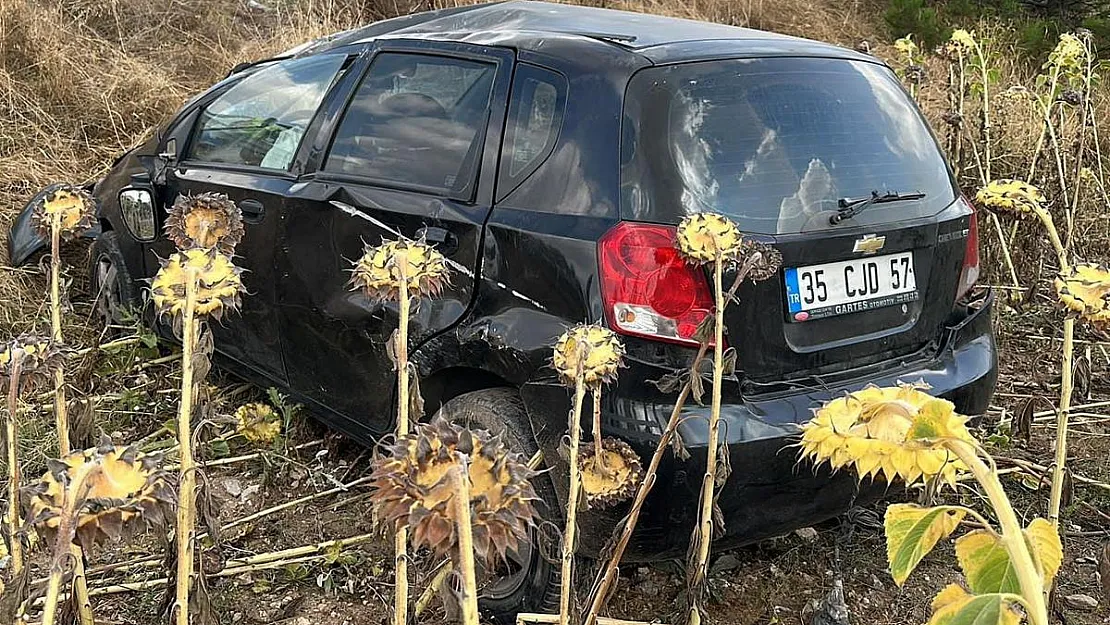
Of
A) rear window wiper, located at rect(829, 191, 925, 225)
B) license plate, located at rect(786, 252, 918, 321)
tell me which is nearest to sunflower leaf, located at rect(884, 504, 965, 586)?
license plate, located at rect(786, 252, 918, 321)

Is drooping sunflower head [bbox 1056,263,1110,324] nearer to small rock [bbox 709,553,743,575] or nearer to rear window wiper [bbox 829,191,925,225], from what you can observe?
rear window wiper [bbox 829,191,925,225]

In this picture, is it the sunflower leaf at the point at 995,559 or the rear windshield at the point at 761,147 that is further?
the rear windshield at the point at 761,147

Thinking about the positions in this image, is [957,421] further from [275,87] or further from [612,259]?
[275,87]

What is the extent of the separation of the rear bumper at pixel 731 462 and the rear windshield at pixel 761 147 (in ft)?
1.41

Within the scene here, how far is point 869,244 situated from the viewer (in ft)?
8.53

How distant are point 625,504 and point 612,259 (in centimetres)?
60

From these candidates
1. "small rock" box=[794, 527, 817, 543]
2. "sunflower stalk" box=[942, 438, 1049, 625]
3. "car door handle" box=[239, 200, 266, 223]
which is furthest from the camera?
"car door handle" box=[239, 200, 266, 223]

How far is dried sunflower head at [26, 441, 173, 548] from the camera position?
3.27 feet

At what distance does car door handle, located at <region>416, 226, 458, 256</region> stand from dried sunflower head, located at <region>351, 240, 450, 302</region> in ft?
3.92

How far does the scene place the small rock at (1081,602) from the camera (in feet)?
9.62

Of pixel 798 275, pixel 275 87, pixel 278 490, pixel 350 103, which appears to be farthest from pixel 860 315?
pixel 275 87

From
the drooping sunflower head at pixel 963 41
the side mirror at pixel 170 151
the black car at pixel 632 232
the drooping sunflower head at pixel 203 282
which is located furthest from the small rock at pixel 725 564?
the drooping sunflower head at pixel 963 41

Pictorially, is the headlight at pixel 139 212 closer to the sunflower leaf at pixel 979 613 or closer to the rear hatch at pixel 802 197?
the rear hatch at pixel 802 197

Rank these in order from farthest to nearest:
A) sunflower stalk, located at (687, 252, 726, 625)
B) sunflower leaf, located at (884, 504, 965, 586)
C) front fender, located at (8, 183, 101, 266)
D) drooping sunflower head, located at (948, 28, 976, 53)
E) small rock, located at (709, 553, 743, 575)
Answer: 1. drooping sunflower head, located at (948, 28, 976, 53)
2. front fender, located at (8, 183, 101, 266)
3. small rock, located at (709, 553, 743, 575)
4. sunflower stalk, located at (687, 252, 726, 625)
5. sunflower leaf, located at (884, 504, 965, 586)
